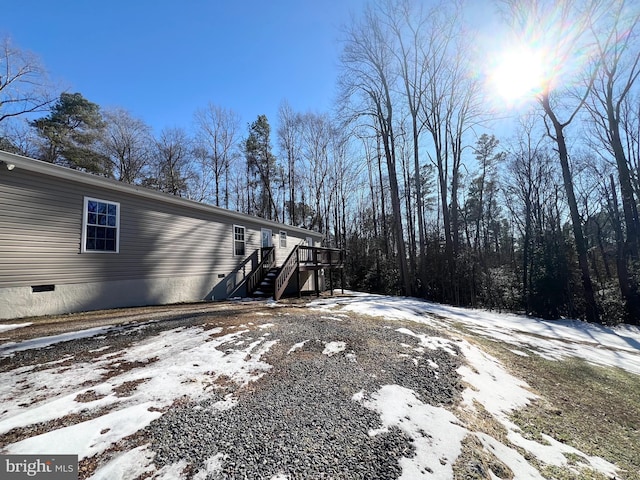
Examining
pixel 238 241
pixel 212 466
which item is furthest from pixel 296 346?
pixel 238 241

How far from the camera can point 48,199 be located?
19.7 ft

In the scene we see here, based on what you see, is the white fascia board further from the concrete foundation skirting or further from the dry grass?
the dry grass

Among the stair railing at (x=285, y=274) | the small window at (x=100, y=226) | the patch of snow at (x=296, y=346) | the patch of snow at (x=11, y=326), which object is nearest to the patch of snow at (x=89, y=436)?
the patch of snow at (x=296, y=346)

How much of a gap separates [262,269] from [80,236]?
6555 millimetres

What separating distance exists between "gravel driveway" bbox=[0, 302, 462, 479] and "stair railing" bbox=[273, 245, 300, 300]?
4455 millimetres

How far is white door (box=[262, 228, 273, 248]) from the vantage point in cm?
1279

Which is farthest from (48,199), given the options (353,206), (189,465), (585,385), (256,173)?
(353,206)

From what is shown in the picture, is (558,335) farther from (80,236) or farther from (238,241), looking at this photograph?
(80,236)

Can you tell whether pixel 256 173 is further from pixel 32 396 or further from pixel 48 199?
pixel 32 396

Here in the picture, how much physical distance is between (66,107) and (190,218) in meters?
14.7

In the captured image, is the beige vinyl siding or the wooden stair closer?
the beige vinyl siding

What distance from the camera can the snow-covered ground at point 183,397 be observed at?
5.75 ft

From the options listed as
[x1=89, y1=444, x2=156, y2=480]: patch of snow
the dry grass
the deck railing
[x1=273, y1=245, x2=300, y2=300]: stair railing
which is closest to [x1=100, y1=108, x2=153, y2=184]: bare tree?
the deck railing

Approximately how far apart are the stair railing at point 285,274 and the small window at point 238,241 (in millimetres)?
2386
